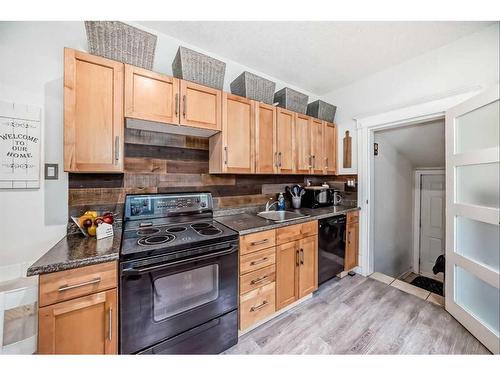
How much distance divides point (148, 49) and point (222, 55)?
0.86m

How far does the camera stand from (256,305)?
1480 mm

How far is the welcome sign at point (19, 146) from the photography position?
115cm

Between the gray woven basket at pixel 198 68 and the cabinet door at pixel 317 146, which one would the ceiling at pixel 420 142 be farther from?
the gray woven basket at pixel 198 68

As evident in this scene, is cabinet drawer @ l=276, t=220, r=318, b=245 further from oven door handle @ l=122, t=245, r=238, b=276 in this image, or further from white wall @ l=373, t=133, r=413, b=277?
white wall @ l=373, t=133, r=413, b=277

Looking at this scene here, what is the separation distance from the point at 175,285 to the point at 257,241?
630 mm

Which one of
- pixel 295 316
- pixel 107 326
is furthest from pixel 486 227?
pixel 107 326

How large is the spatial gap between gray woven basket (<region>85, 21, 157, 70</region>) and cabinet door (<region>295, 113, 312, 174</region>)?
4.81 feet

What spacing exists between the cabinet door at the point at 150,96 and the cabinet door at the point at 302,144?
129 cm

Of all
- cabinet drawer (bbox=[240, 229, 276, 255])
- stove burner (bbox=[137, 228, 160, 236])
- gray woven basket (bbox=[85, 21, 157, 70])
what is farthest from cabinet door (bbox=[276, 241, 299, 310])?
gray woven basket (bbox=[85, 21, 157, 70])

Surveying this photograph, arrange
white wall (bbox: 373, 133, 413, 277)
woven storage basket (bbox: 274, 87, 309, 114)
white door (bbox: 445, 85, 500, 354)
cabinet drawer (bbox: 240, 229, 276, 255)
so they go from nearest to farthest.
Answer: white door (bbox: 445, 85, 500, 354) < cabinet drawer (bbox: 240, 229, 276, 255) < woven storage basket (bbox: 274, 87, 309, 114) < white wall (bbox: 373, 133, 413, 277)

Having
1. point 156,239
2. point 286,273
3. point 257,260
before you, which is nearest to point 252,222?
point 257,260

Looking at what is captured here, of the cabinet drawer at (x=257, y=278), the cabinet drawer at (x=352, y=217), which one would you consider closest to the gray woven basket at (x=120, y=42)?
the cabinet drawer at (x=257, y=278)

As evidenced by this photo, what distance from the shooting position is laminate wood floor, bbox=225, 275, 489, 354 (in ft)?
4.39
